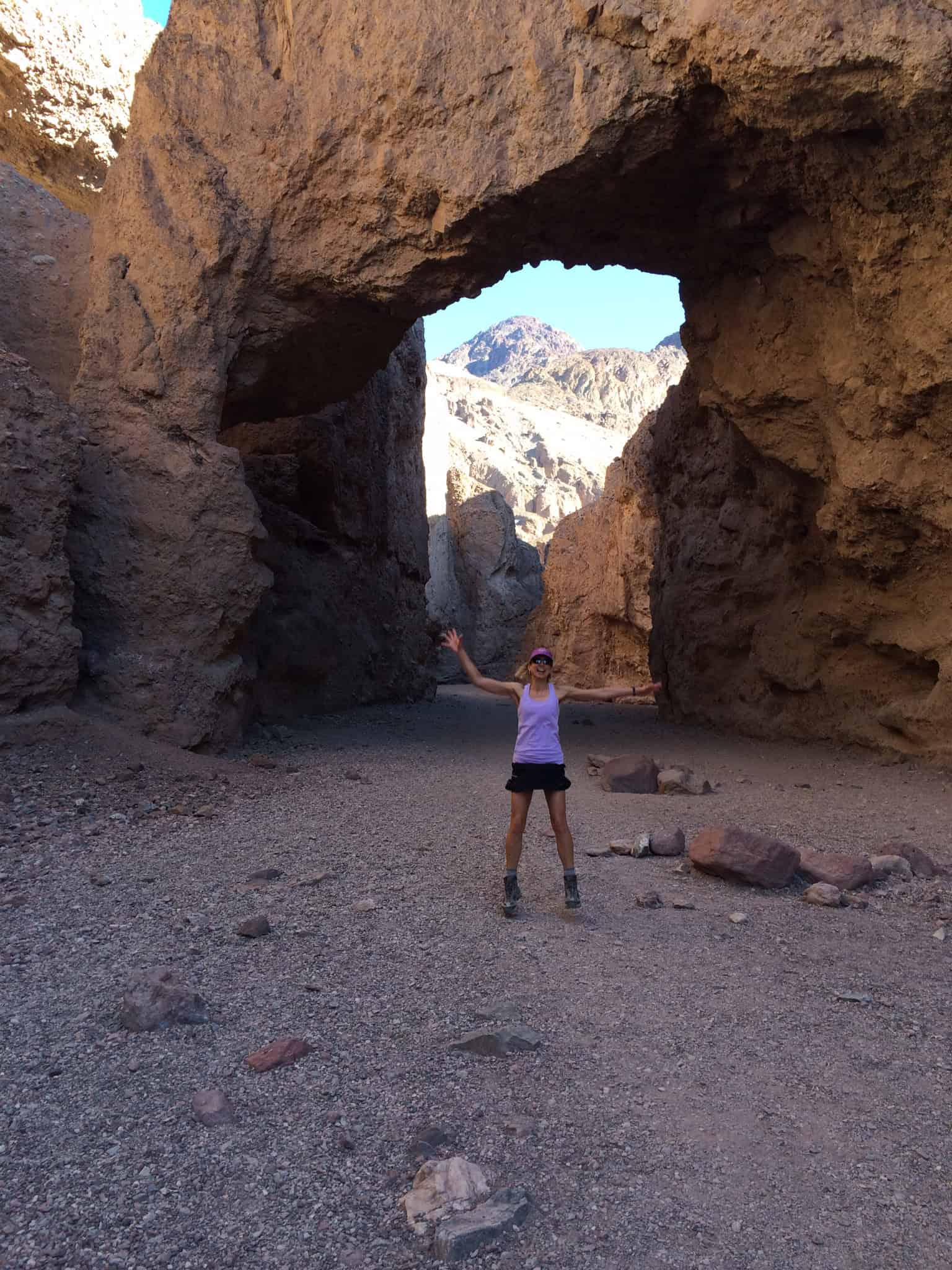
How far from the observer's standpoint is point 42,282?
24.0 feet

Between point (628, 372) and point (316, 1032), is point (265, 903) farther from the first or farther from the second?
point (628, 372)

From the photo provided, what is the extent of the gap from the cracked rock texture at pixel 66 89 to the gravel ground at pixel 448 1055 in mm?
12228

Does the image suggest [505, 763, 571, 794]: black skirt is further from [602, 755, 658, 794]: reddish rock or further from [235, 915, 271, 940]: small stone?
[602, 755, 658, 794]: reddish rock

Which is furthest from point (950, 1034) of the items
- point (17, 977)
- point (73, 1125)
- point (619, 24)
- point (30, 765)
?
point (619, 24)

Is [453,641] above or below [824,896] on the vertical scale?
above

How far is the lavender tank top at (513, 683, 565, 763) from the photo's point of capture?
145 inches

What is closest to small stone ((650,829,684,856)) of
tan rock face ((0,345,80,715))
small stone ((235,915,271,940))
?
small stone ((235,915,271,940))

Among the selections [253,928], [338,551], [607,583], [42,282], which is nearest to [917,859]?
[253,928]

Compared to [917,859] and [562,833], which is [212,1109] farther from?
[917,859]

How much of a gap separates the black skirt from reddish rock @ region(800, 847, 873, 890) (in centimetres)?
122

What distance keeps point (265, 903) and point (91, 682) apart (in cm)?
332

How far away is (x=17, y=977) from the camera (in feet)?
8.95

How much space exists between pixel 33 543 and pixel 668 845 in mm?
4260

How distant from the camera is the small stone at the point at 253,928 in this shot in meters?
3.14
